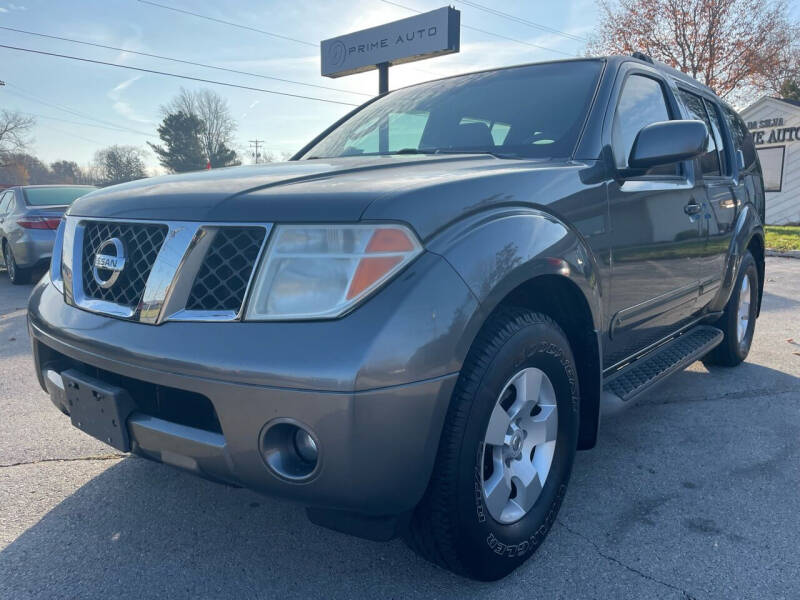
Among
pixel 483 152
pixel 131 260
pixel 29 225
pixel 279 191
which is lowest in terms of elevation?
pixel 29 225

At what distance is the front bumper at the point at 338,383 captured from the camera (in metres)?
1.47

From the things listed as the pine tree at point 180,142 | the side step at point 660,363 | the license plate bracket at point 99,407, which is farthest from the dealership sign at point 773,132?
the pine tree at point 180,142

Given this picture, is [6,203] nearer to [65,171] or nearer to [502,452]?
[502,452]

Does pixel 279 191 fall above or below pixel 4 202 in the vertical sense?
above

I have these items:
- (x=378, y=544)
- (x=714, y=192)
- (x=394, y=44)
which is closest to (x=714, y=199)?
(x=714, y=192)

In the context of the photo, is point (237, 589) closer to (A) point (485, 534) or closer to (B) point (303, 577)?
(B) point (303, 577)

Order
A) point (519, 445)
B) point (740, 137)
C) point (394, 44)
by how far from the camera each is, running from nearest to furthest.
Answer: point (519, 445) < point (740, 137) < point (394, 44)

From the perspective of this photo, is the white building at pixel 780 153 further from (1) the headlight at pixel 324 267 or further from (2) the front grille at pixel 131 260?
(2) the front grille at pixel 131 260

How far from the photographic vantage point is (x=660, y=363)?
3.05 metres

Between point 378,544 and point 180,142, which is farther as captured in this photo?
point 180,142

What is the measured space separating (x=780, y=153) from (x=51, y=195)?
2143 cm

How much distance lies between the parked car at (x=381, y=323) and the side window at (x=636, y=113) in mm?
46

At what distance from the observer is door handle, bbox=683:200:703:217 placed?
10.2 ft

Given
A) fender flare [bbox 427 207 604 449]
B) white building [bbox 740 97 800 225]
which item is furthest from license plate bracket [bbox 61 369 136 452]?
white building [bbox 740 97 800 225]
